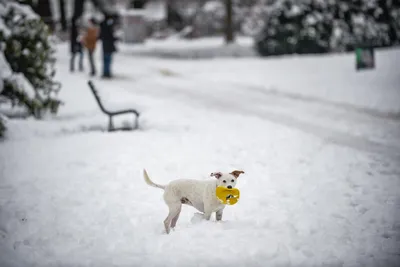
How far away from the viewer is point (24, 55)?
840cm

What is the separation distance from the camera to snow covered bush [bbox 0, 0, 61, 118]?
8.01 m

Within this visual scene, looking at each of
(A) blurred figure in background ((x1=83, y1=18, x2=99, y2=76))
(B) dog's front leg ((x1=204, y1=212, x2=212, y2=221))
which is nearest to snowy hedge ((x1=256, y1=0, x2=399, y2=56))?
(A) blurred figure in background ((x1=83, y1=18, x2=99, y2=76))

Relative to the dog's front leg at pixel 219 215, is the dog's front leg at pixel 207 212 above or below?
above

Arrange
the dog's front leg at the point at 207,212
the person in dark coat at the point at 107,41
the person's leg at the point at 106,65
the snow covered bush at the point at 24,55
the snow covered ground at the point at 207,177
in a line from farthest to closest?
the person's leg at the point at 106,65 → the person in dark coat at the point at 107,41 → the snow covered bush at the point at 24,55 → the dog's front leg at the point at 207,212 → the snow covered ground at the point at 207,177

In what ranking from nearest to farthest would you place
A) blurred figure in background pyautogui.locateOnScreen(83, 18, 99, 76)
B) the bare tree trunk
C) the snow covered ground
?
1. the snow covered ground
2. blurred figure in background pyautogui.locateOnScreen(83, 18, 99, 76)
3. the bare tree trunk

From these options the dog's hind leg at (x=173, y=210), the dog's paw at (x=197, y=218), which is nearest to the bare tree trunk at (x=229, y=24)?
the dog's paw at (x=197, y=218)

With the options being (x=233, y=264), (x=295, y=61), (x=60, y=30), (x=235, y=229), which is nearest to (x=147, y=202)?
(x=235, y=229)

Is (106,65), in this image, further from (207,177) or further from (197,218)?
(197,218)

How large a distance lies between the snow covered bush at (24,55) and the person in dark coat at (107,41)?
17.4 feet

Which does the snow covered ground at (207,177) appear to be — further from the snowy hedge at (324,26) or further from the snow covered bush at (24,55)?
the snowy hedge at (324,26)

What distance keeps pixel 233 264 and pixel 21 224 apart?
2.71 m

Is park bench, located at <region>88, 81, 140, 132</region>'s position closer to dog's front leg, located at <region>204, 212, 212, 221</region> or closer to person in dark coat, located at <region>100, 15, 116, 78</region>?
dog's front leg, located at <region>204, 212, 212, 221</region>

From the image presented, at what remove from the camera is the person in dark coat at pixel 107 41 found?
14102 mm

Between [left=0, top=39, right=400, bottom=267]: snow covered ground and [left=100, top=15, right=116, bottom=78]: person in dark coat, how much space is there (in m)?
2.56
